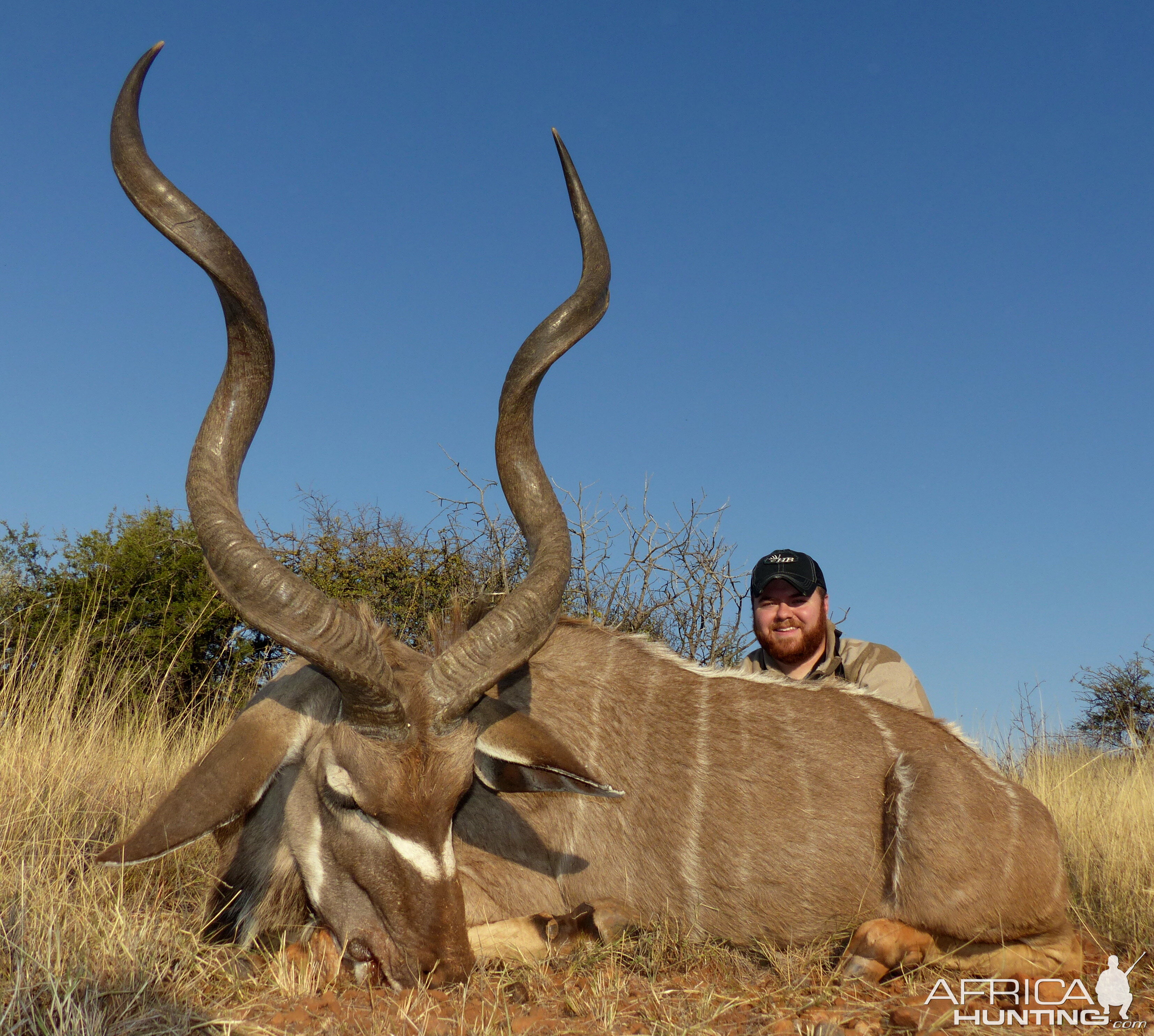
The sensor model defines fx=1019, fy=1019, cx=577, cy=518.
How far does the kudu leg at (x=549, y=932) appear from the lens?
350cm

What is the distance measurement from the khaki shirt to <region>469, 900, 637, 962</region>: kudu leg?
1.82 metres

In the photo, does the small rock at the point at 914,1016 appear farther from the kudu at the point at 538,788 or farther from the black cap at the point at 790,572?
the black cap at the point at 790,572

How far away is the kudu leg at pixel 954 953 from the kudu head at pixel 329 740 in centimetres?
112

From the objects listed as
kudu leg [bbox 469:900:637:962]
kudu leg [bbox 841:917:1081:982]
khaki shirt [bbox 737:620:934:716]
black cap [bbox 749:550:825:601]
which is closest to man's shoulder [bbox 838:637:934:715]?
khaki shirt [bbox 737:620:934:716]

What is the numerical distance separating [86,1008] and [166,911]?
3.14 ft

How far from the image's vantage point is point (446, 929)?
3088 millimetres

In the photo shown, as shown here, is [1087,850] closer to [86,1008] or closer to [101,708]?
[86,1008]

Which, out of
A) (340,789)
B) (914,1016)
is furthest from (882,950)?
(340,789)

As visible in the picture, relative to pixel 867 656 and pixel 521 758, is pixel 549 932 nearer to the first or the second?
pixel 521 758

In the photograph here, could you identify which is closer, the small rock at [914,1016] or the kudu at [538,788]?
the small rock at [914,1016]

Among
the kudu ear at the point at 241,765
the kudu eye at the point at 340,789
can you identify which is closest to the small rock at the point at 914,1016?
the kudu eye at the point at 340,789

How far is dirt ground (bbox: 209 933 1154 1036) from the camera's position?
9.32ft

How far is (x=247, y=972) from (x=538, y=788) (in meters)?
1.08

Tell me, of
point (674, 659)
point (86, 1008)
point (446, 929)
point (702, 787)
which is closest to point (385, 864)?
point (446, 929)
